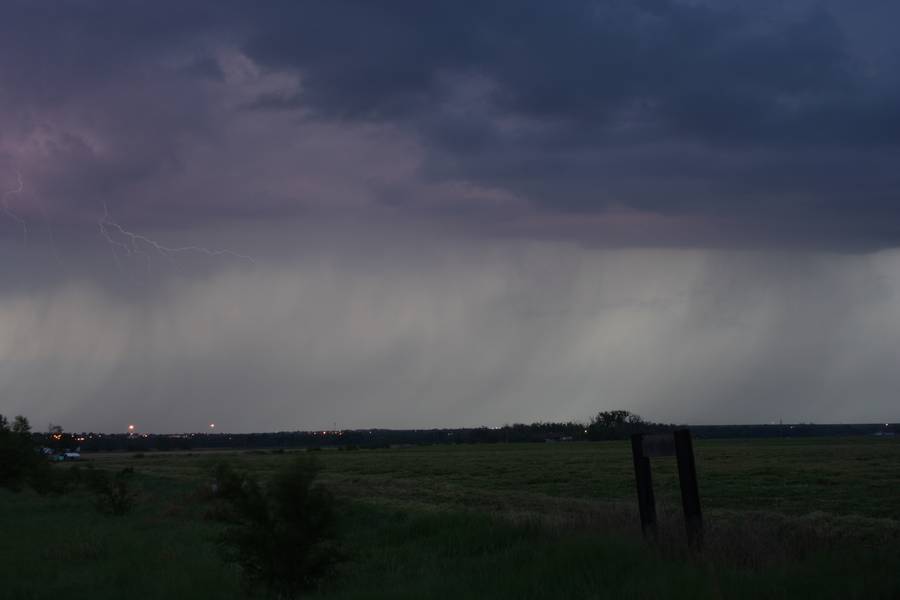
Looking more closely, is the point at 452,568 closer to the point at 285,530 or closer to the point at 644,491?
the point at 285,530

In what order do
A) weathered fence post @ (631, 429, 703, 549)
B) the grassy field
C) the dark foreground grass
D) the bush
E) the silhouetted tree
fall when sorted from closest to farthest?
1. the dark foreground grass
2. the grassy field
3. the bush
4. weathered fence post @ (631, 429, 703, 549)
5. the silhouetted tree

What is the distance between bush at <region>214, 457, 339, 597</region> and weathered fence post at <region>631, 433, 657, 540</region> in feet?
16.3

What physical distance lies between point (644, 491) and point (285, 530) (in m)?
5.86

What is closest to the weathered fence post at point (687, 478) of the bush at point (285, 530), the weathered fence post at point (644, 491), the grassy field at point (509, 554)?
the grassy field at point (509, 554)

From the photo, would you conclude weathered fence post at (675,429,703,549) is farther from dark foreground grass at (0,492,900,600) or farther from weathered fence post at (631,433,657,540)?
dark foreground grass at (0,492,900,600)

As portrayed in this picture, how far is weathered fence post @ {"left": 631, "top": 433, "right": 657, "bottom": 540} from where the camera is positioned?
48.1 ft

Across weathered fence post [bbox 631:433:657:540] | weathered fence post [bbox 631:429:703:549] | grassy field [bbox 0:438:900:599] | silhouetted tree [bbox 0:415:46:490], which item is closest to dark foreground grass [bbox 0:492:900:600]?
grassy field [bbox 0:438:900:599]

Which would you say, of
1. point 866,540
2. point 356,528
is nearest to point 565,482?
point 356,528

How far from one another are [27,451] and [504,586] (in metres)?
46.1

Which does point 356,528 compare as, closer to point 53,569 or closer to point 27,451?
point 53,569

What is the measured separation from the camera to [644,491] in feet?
49.3

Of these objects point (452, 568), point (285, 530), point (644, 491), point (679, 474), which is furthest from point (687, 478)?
point (285, 530)

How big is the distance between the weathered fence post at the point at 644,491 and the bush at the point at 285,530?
498 centimetres

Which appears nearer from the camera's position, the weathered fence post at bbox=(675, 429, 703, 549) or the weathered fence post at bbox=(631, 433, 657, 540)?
the weathered fence post at bbox=(675, 429, 703, 549)
